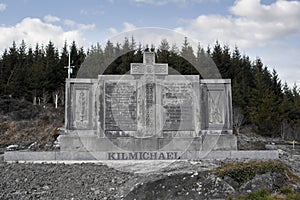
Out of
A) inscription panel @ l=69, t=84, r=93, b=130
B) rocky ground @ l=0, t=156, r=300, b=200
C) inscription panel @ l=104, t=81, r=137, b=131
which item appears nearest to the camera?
rocky ground @ l=0, t=156, r=300, b=200

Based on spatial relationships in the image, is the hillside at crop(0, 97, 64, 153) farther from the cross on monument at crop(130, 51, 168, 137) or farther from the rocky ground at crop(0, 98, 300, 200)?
the rocky ground at crop(0, 98, 300, 200)

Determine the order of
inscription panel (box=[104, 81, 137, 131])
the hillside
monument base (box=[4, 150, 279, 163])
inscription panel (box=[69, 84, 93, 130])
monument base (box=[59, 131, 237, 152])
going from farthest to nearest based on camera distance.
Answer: the hillside, inscription panel (box=[69, 84, 93, 130]), inscription panel (box=[104, 81, 137, 131]), monument base (box=[59, 131, 237, 152]), monument base (box=[4, 150, 279, 163])

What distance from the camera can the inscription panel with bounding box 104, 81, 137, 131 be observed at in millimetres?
15203

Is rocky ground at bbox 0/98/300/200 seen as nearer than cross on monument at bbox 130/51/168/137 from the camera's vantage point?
Yes

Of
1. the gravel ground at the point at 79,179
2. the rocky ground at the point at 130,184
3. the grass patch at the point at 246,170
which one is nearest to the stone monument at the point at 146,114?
the gravel ground at the point at 79,179

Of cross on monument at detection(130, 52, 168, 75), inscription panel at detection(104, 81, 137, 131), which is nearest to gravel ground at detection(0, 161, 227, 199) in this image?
inscription panel at detection(104, 81, 137, 131)

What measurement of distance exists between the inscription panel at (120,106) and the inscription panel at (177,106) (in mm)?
1467

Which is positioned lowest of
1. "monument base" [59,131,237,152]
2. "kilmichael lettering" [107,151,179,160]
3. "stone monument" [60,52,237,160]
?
"kilmichael lettering" [107,151,179,160]

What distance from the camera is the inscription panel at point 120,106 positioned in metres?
15.2

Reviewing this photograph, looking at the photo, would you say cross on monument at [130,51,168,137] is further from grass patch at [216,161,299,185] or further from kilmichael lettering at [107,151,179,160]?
grass patch at [216,161,299,185]

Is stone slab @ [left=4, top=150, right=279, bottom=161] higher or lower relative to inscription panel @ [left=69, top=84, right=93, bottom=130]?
lower

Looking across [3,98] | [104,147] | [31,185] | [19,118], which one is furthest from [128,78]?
[3,98]

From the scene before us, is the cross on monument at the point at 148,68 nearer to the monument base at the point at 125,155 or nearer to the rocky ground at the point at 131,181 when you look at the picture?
the monument base at the point at 125,155

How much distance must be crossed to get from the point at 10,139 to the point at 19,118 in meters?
5.86
